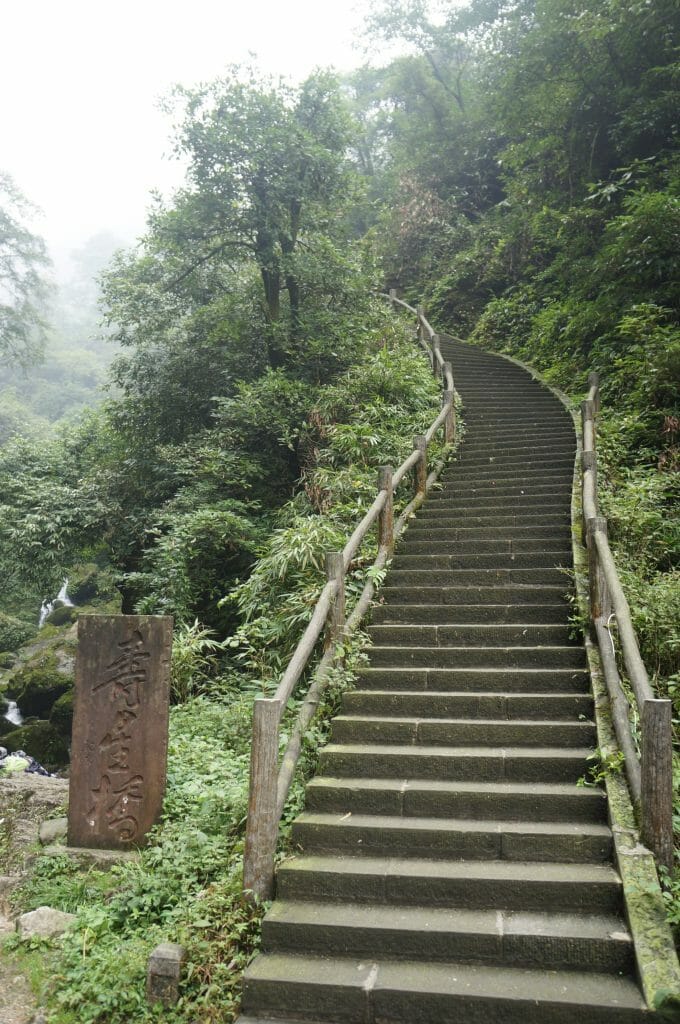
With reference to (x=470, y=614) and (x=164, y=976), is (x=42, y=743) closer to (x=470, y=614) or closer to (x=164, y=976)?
(x=470, y=614)

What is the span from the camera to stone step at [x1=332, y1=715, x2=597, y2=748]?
4668 mm

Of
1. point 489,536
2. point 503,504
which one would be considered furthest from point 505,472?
point 489,536

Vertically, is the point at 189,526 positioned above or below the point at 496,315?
below

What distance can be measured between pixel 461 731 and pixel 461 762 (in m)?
0.32

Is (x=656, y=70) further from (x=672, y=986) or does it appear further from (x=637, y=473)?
(x=672, y=986)

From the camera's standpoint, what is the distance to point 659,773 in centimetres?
350

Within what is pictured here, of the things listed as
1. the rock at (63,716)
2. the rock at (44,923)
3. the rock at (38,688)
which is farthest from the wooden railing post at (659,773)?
the rock at (38,688)

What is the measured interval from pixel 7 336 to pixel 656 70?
21936 mm

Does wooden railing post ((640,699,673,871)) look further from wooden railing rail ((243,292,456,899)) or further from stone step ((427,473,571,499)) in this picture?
stone step ((427,473,571,499))

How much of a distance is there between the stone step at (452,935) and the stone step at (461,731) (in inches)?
48.8

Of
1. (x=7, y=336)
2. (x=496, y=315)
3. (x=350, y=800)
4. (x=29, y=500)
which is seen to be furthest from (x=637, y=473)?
(x=7, y=336)

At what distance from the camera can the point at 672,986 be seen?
291 centimetres

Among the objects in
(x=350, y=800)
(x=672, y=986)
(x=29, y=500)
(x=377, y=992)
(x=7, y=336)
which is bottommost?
(x=377, y=992)

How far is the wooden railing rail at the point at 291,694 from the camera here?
156 inches
